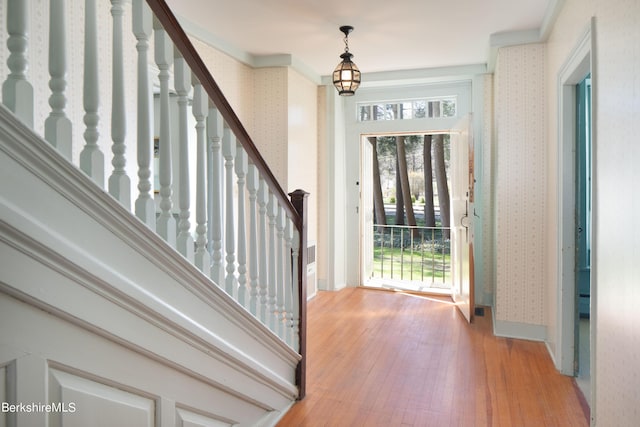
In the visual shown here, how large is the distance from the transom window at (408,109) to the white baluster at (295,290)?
3326 mm

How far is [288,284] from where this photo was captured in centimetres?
252

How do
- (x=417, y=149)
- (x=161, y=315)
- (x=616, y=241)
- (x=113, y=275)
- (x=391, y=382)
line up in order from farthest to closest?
(x=417, y=149), (x=391, y=382), (x=616, y=241), (x=161, y=315), (x=113, y=275)

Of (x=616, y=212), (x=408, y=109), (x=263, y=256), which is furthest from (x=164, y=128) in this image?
(x=408, y=109)

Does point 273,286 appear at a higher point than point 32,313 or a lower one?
lower

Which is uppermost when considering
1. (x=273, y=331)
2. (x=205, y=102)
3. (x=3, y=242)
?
(x=205, y=102)

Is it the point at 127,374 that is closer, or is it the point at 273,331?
the point at 127,374

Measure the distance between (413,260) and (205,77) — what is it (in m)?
6.47

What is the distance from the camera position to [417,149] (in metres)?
8.78

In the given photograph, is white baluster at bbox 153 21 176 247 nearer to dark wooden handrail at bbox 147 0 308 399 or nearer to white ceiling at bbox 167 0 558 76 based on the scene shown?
dark wooden handrail at bbox 147 0 308 399

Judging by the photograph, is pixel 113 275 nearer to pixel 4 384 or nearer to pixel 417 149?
pixel 4 384

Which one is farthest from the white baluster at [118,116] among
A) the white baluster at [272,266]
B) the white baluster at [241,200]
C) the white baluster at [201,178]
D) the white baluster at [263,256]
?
the white baluster at [272,266]

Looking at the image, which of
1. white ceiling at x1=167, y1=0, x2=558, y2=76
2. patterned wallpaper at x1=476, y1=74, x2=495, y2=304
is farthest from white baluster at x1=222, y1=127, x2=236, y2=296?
patterned wallpaper at x1=476, y1=74, x2=495, y2=304

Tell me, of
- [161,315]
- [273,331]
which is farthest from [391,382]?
[161,315]

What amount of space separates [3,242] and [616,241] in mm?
2087
